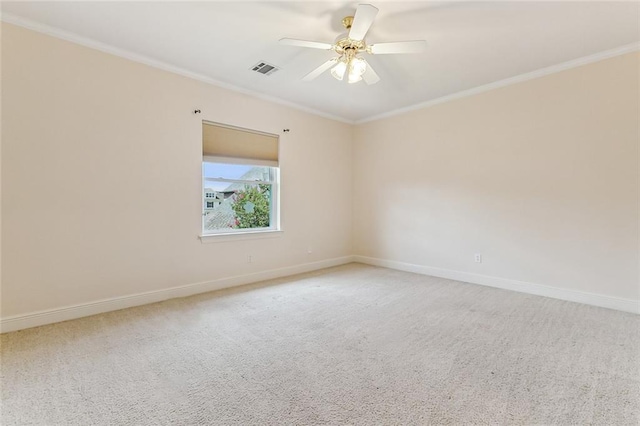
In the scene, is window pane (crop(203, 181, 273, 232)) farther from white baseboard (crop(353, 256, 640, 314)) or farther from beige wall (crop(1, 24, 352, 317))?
white baseboard (crop(353, 256, 640, 314))

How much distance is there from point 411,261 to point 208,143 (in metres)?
3.57

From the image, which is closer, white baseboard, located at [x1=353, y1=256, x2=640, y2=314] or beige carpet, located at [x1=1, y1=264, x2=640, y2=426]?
beige carpet, located at [x1=1, y1=264, x2=640, y2=426]

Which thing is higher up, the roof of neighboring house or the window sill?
the roof of neighboring house

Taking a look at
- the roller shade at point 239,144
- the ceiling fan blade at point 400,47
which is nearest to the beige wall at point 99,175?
the roller shade at point 239,144

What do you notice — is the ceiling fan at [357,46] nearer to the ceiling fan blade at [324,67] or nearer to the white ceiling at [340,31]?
the ceiling fan blade at [324,67]

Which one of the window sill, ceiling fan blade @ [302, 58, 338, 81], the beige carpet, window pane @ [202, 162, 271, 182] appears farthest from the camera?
window pane @ [202, 162, 271, 182]

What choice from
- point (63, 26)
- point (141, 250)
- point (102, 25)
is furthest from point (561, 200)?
point (63, 26)

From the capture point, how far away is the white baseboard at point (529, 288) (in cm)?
307

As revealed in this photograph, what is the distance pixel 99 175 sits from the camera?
2.97m

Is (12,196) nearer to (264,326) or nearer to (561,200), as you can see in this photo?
(264,326)

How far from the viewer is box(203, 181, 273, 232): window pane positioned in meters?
3.88

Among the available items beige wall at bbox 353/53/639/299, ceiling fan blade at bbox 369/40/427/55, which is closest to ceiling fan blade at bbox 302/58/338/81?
ceiling fan blade at bbox 369/40/427/55

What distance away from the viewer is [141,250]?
10.6 feet

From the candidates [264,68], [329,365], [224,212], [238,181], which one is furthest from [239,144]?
[329,365]
